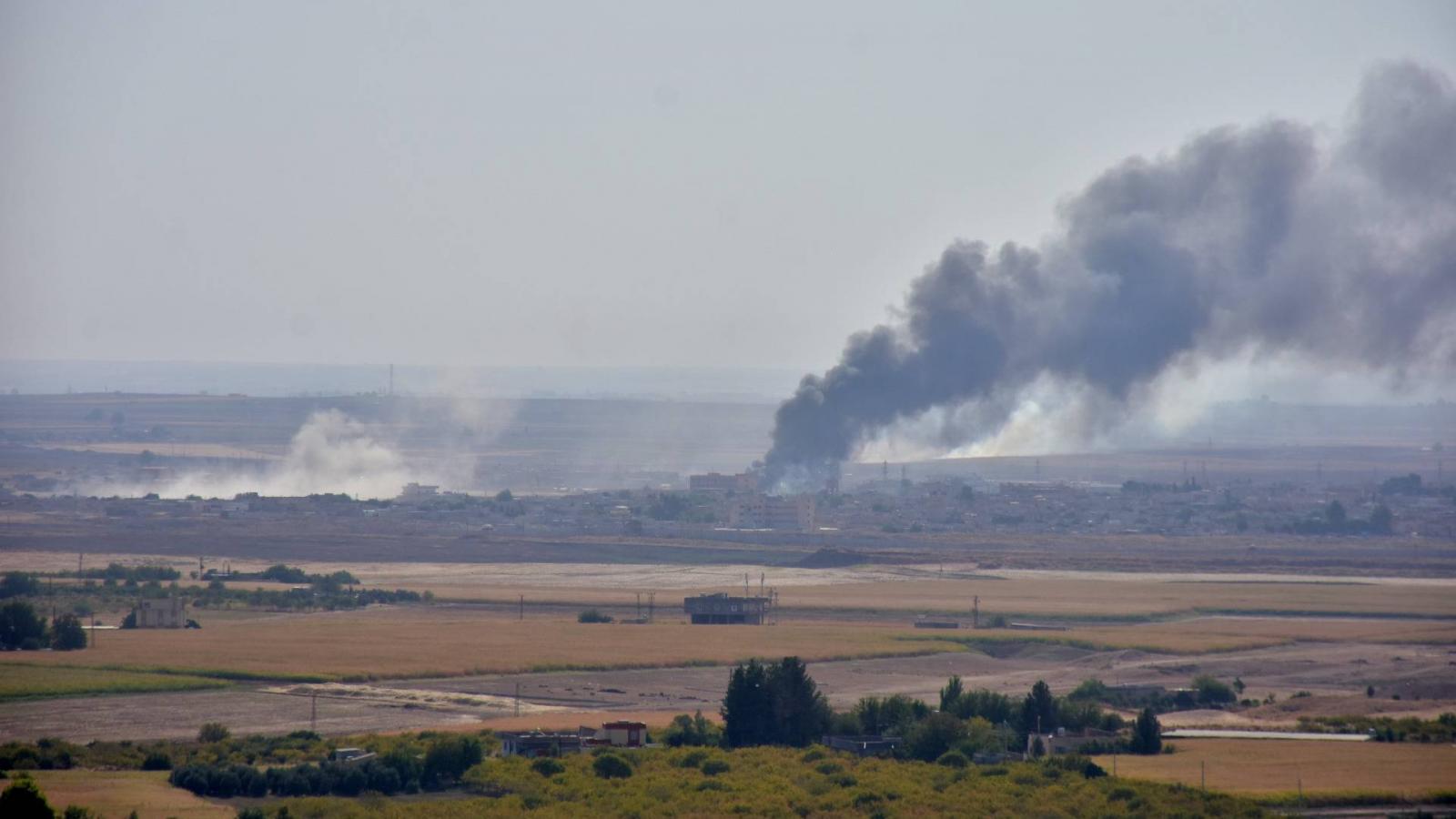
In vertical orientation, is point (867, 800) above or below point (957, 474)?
below

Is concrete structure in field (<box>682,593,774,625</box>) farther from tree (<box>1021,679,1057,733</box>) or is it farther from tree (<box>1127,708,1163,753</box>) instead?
tree (<box>1127,708,1163,753</box>)

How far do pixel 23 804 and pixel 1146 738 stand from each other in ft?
69.9

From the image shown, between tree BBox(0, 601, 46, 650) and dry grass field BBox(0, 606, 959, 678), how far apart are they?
64.9 inches

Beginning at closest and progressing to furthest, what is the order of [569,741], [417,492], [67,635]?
[569,741] < [67,635] < [417,492]

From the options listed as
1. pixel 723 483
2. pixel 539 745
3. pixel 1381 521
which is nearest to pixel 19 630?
pixel 539 745

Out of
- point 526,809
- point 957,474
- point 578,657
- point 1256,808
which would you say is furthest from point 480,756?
point 957,474

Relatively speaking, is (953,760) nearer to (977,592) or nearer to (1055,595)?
(1055,595)

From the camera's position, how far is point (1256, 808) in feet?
109

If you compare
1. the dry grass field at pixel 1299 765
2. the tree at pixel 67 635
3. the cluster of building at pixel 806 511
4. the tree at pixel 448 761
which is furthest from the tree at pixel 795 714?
the cluster of building at pixel 806 511

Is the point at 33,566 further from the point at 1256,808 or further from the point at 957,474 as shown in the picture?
the point at 957,474

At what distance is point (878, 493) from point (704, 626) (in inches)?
2430

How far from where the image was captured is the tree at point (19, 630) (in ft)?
180

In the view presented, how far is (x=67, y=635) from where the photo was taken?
54.8 metres

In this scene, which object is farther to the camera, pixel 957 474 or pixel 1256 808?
pixel 957 474
